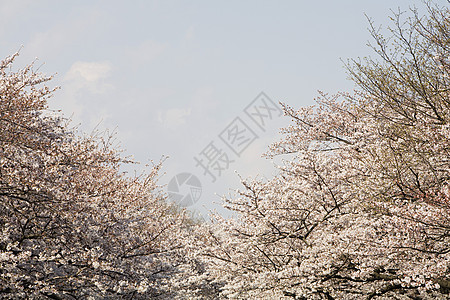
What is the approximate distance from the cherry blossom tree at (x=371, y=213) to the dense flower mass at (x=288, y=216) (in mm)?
41

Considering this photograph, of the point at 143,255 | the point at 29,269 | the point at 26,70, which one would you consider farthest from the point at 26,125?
the point at 143,255

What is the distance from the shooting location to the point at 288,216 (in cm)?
1134

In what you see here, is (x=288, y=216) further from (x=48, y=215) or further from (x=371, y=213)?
(x=48, y=215)

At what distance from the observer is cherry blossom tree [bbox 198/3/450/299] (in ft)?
27.9

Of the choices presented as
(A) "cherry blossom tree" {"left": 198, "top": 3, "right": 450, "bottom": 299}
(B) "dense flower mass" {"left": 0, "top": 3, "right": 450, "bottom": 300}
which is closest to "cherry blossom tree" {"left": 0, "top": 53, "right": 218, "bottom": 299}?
(B) "dense flower mass" {"left": 0, "top": 3, "right": 450, "bottom": 300}

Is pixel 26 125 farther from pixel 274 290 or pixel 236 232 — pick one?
pixel 274 290

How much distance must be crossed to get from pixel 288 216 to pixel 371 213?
2.38 metres

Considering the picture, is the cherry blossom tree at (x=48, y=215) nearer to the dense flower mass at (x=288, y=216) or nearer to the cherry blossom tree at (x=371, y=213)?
the dense flower mass at (x=288, y=216)

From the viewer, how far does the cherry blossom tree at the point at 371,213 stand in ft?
27.9

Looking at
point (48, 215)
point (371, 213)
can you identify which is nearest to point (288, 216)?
point (371, 213)

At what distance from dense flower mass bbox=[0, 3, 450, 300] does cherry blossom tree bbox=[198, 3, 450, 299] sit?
4 cm

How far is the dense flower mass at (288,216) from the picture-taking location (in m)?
8.51

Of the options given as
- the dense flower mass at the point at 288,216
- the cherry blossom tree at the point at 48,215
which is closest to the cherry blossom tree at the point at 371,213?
the dense flower mass at the point at 288,216

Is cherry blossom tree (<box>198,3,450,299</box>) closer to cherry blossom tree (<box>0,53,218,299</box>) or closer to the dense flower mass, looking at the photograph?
the dense flower mass
